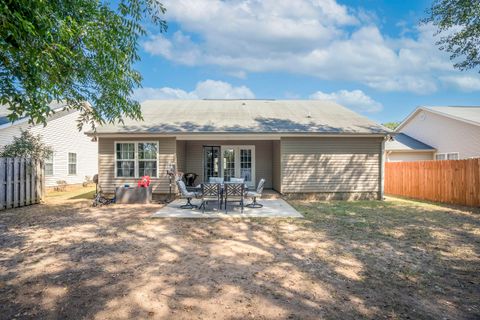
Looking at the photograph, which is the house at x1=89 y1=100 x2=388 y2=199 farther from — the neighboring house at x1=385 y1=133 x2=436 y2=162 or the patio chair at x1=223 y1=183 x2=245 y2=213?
the neighboring house at x1=385 y1=133 x2=436 y2=162

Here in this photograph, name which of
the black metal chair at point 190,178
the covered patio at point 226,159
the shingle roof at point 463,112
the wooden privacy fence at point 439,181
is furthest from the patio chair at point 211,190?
the shingle roof at point 463,112

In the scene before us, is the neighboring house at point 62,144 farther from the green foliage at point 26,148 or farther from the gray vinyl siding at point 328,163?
the gray vinyl siding at point 328,163

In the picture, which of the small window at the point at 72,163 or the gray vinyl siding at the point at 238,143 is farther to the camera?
the small window at the point at 72,163

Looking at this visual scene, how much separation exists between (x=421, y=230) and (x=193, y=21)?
11835 millimetres

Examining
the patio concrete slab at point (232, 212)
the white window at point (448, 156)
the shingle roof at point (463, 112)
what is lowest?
the patio concrete slab at point (232, 212)

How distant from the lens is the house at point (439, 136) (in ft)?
51.6

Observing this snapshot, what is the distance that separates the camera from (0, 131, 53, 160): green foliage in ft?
40.6

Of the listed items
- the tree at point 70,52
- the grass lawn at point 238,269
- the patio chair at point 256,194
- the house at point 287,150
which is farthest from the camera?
the house at point 287,150

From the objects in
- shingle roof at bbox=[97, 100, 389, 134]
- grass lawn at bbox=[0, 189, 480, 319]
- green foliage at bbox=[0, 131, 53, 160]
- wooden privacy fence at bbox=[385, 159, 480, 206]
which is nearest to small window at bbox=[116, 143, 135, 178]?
shingle roof at bbox=[97, 100, 389, 134]

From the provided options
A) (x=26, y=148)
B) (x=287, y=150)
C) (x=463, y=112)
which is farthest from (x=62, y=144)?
(x=463, y=112)

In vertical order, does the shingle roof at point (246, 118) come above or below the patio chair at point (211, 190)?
above

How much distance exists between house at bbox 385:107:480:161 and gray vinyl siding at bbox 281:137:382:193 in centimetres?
790

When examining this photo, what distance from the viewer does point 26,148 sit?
41.8 feet

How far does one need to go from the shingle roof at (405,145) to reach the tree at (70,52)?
16610 millimetres
